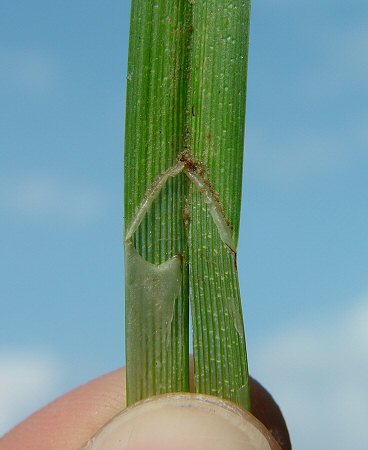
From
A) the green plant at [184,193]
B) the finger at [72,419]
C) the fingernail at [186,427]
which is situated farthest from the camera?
the finger at [72,419]

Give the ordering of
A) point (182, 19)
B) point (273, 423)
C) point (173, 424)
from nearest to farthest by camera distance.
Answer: point (182, 19) → point (173, 424) → point (273, 423)

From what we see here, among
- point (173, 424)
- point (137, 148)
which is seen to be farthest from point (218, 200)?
point (173, 424)

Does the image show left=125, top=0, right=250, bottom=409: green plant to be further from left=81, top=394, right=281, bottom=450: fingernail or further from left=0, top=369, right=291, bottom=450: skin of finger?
left=0, top=369, right=291, bottom=450: skin of finger

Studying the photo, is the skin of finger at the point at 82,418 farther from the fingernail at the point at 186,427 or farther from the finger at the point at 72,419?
the fingernail at the point at 186,427

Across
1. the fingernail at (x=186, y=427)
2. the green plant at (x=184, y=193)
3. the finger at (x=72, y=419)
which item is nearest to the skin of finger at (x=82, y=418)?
the finger at (x=72, y=419)

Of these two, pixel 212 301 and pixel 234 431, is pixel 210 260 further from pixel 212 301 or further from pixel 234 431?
pixel 234 431

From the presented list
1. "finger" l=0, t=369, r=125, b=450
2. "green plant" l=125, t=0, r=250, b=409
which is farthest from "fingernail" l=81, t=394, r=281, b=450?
Result: "finger" l=0, t=369, r=125, b=450

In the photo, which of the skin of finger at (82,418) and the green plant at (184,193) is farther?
the skin of finger at (82,418)
